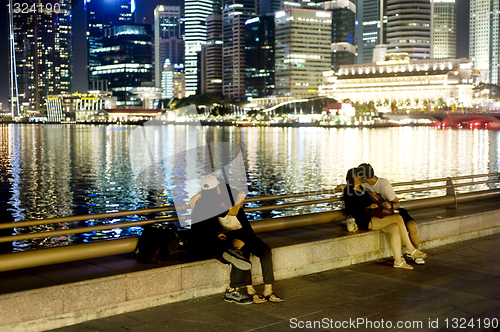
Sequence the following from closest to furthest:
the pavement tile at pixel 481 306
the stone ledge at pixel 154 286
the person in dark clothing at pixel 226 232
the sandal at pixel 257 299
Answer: the stone ledge at pixel 154 286, the pavement tile at pixel 481 306, the sandal at pixel 257 299, the person in dark clothing at pixel 226 232

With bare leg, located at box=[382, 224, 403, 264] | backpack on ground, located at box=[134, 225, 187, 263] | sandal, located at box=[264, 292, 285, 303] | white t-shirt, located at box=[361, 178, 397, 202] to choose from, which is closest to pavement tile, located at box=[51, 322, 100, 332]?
backpack on ground, located at box=[134, 225, 187, 263]

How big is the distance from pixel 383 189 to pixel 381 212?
1.25 feet

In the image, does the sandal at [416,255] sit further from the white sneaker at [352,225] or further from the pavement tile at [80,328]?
the pavement tile at [80,328]

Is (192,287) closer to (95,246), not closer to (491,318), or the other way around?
(95,246)

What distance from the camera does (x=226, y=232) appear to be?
670cm

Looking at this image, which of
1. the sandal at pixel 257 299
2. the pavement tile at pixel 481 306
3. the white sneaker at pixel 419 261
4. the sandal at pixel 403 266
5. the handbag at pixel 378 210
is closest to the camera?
the pavement tile at pixel 481 306

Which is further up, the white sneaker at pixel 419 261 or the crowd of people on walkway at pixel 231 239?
the crowd of people on walkway at pixel 231 239

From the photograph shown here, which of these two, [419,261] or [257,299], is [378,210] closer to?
[419,261]

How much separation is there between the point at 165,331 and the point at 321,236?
3.30 meters

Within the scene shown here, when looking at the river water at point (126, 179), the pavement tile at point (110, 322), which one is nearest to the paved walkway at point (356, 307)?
the pavement tile at point (110, 322)

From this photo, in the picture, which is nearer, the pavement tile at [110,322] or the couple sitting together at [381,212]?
the pavement tile at [110,322]

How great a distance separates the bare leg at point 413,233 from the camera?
8234mm

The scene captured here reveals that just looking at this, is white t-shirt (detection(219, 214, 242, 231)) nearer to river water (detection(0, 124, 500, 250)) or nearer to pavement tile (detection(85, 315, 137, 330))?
pavement tile (detection(85, 315, 137, 330))

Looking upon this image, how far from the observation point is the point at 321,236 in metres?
8.08
